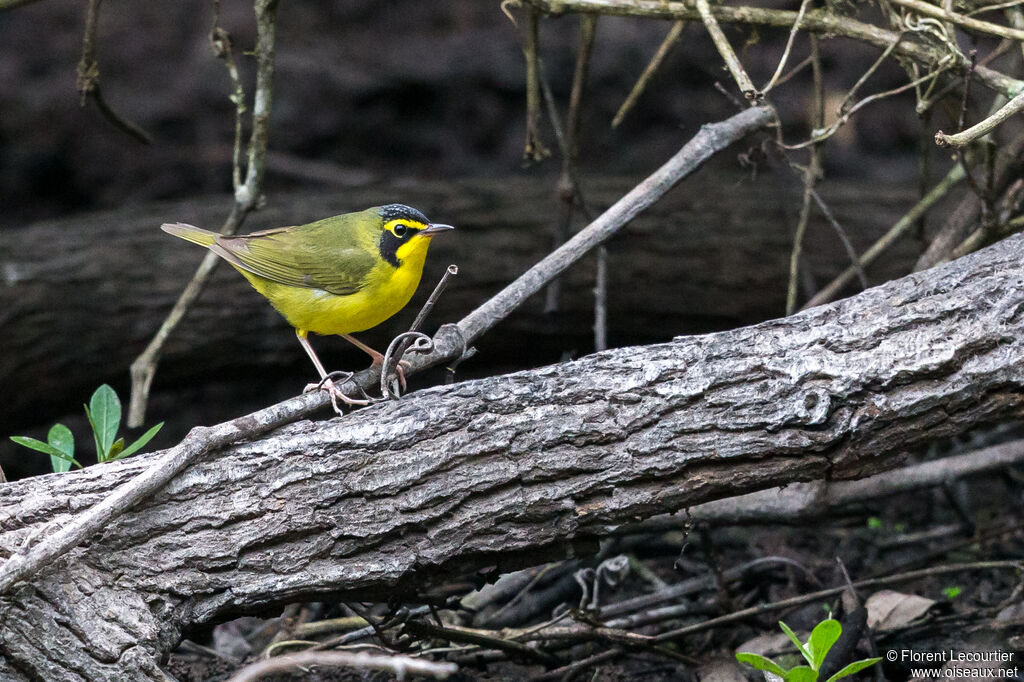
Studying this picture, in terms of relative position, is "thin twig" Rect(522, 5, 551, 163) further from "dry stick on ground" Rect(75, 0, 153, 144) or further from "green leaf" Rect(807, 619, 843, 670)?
"green leaf" Rect(807, 619, 843, 670)

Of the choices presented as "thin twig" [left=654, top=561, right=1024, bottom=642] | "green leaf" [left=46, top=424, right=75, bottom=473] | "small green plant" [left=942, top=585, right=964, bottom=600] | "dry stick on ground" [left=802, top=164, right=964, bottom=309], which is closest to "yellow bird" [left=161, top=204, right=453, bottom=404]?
"green leaf" [left=46, top=424, right=75, bottom=473]

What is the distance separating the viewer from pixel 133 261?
551 cm

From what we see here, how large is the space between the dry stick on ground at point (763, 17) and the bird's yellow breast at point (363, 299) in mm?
1154

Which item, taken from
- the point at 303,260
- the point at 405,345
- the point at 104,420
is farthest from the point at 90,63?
the point at 405,345

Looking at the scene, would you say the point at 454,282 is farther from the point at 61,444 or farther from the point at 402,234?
the point at 61,444

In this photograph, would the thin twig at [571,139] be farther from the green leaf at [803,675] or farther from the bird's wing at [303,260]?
the green leaf at [803,675]

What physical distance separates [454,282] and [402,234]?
1723 millimetres

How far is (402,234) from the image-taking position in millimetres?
3904

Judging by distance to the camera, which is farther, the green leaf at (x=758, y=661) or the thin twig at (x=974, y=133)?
the thin twig at (x=974, y=133)

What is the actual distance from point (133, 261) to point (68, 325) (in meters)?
0.53

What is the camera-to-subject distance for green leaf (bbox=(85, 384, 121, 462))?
3.07m

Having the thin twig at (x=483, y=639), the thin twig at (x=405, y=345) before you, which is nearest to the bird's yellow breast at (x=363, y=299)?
the thin twig at (x=405, y=345)

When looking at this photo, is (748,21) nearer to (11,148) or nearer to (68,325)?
(68,325)

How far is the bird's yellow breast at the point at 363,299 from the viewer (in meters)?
3.79
